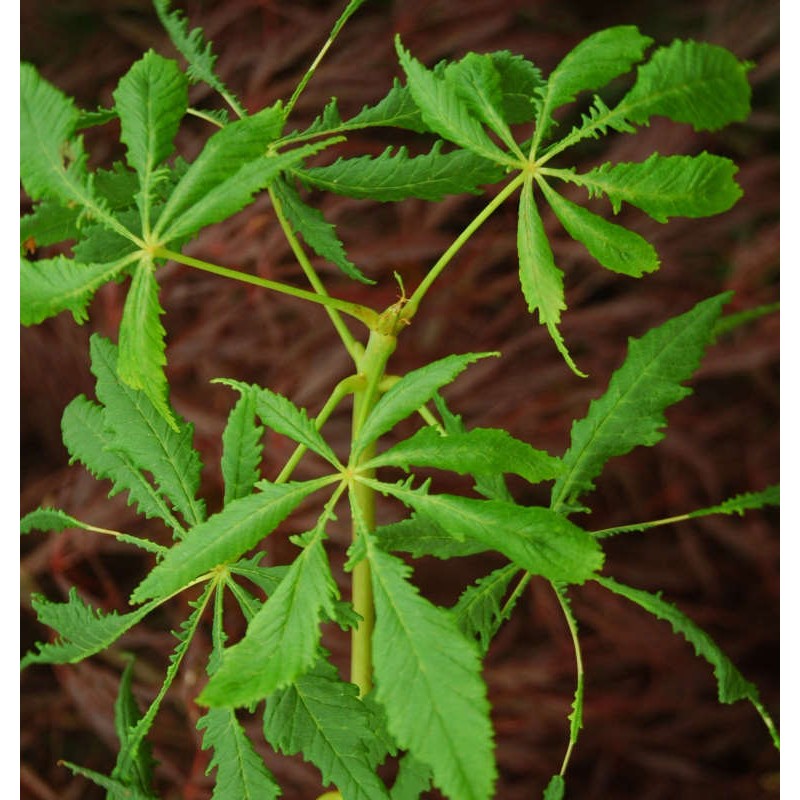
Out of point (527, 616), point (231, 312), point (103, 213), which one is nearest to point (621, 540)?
point (527, 616)

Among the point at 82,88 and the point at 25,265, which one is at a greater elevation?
the point at 82,88

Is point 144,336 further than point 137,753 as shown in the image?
No

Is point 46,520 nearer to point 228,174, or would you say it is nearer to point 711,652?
point 228,174

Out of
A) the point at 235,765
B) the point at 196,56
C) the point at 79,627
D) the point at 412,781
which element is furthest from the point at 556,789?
the point at 196,56

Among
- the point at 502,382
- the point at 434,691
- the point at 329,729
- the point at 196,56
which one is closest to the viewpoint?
the point at 434,691

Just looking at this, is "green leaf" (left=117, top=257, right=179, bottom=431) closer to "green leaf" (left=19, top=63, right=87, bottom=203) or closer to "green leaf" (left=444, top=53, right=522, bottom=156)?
"green leaf" (left=19, top=63, right=87, bottom=203)

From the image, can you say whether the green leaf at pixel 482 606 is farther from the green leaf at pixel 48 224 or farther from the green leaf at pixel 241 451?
the green leaf at pixel 48 224

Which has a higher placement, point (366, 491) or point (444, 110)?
point (444, 110)

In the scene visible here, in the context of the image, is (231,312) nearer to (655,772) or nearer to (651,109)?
(651,109)
